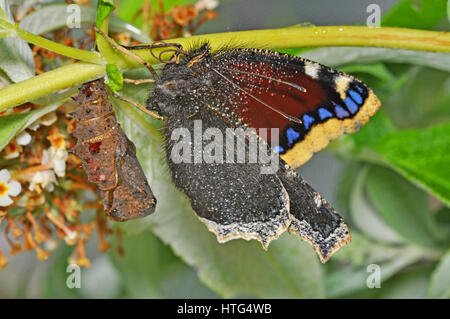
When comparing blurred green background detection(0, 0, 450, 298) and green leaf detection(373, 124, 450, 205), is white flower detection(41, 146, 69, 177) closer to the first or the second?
blurred green background detection(0, 0, 450, 298)

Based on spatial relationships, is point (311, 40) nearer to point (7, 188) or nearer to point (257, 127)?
point (257, 127)

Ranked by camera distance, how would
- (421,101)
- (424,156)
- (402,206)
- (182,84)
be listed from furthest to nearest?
(421,101)
(402,206)
(424,156)
(182,84)

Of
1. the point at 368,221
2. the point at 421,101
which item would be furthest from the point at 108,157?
the point at 421,101

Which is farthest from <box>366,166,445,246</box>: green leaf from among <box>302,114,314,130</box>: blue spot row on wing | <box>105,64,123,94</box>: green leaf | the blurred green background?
<box>105,64,123,94</box>: green leaf

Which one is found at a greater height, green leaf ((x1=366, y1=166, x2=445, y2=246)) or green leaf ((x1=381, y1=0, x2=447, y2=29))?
green leaf ((x1=381, y1=0, x2=447, y2=29))

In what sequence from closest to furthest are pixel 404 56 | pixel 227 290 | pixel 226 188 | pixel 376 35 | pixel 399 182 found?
pixel 376 35, pixel 226 188, pixel 404 56, pixel 227 290, pixel 399 182

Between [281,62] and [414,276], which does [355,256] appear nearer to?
[414,276]

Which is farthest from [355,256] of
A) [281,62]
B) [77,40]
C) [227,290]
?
[77,40]
